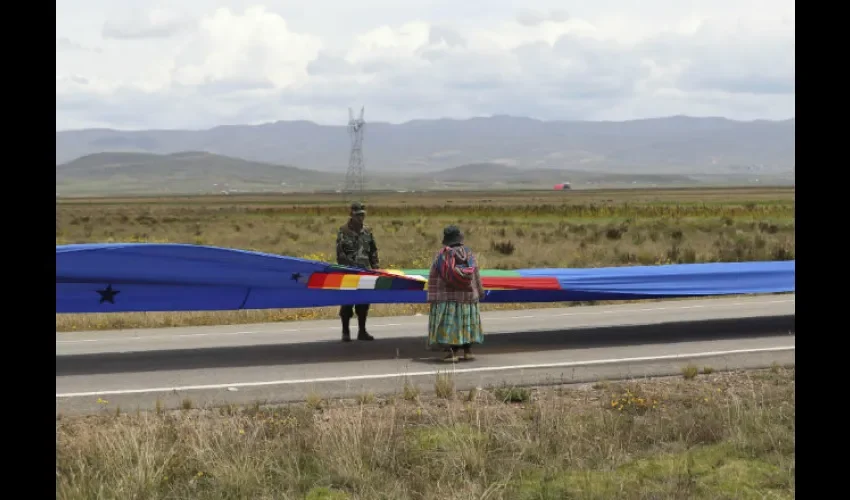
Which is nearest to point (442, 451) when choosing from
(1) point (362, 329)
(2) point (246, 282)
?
(2) point (246, 282)

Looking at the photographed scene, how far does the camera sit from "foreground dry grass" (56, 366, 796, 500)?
23.8 feet

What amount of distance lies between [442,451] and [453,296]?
16.7 feet

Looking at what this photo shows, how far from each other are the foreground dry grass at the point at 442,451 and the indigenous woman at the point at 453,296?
2.95 m

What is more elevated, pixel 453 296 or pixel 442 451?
pixel 453 296

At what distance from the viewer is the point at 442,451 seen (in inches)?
320

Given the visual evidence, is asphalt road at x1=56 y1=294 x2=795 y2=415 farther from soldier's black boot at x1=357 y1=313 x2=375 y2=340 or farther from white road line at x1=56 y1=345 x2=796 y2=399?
soldier's black boot at x1=357 y1=313 x2=375 y2=340

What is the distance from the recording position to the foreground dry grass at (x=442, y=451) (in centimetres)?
726

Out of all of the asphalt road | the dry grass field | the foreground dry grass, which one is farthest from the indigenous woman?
the dry grass field

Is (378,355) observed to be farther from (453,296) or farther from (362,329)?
(453,296)

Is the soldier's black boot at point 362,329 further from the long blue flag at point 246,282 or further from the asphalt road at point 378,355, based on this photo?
the long blue flag at point 246,282
